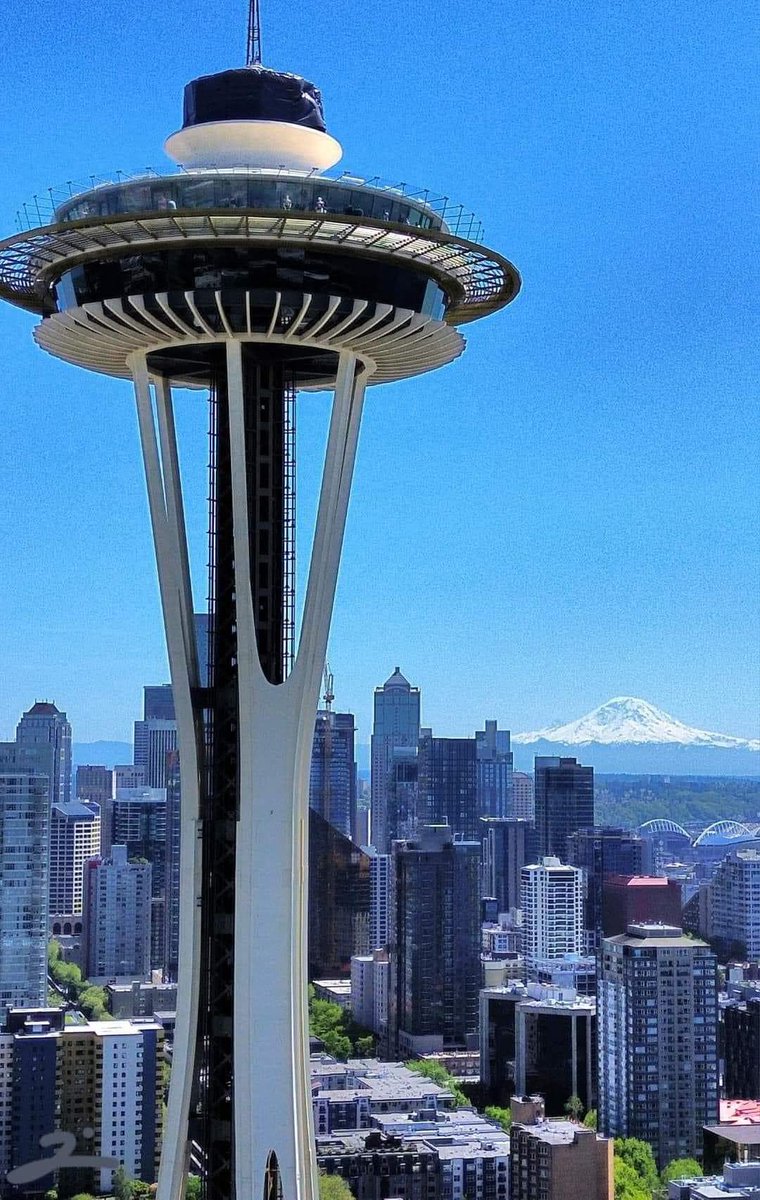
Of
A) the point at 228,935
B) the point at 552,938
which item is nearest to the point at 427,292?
the point at 228,935

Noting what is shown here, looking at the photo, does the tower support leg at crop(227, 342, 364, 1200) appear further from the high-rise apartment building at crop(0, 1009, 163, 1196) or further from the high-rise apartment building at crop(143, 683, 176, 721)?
the high-rise apartment building at crop(143, 683, 176, 721)

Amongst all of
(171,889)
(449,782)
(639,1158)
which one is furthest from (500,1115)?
(449,782)

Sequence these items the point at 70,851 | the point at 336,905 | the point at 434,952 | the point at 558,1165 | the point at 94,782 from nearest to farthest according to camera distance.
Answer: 1. the point at 558,1165
2. the point at 434,952
3. the point at 336,905
4. the point at 70,851
5. the point at 94,782

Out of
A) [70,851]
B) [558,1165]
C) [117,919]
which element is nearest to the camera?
[558,1165]

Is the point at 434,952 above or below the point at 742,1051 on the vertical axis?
above

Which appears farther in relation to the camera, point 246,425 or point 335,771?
point 335,771

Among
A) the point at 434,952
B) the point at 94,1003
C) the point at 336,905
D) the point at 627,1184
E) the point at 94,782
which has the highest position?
the point at 94,782

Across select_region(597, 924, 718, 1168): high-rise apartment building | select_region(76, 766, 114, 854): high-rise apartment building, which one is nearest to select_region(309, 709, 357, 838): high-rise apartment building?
select_region(76, 766, 114, 854): high-rise apartment building

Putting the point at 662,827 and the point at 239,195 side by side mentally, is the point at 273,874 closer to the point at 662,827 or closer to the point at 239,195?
the point at 239,195
